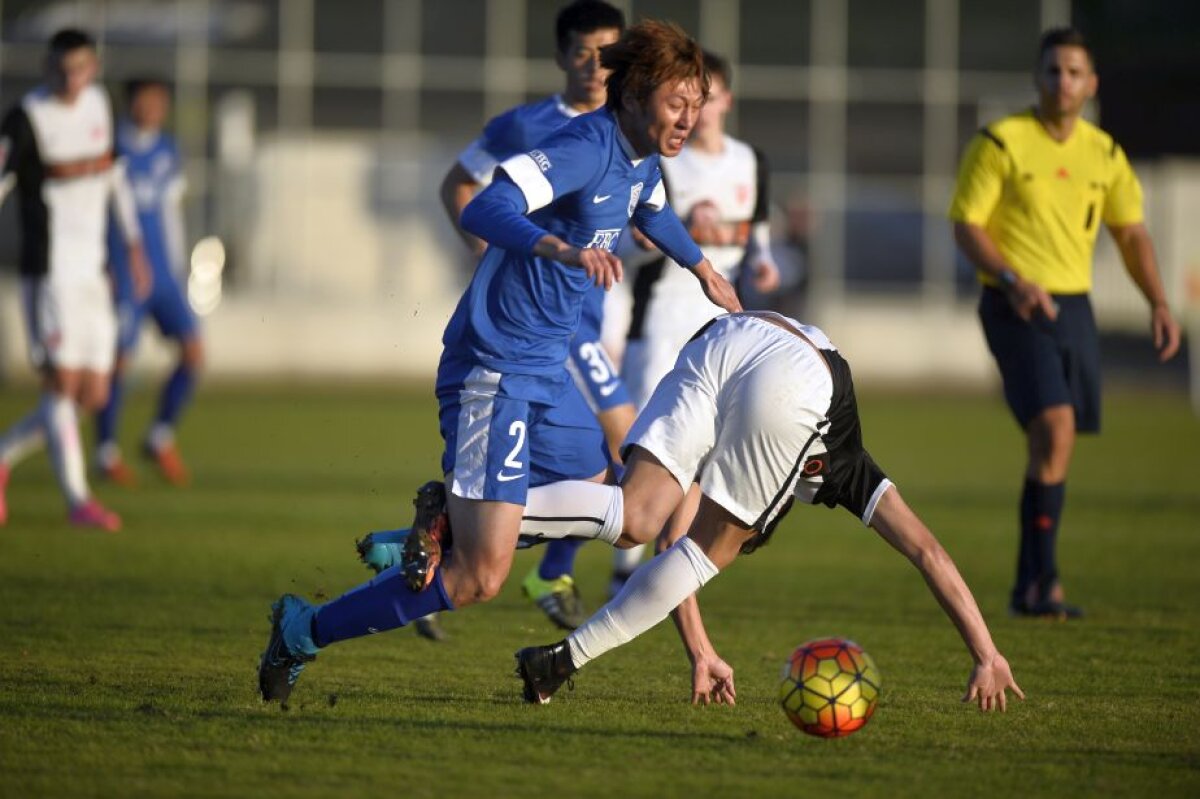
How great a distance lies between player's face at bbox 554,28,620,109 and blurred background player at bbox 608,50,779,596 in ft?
2.88

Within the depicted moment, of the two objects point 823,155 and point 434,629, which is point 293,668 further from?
point 823,155

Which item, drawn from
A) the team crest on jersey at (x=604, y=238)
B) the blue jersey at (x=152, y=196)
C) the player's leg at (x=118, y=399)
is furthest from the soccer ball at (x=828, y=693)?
the blue jersey at (x=152, y=196)

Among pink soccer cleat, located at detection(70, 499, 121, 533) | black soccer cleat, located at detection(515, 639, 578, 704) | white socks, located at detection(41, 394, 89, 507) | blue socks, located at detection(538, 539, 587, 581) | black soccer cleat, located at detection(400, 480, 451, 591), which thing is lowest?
pink soccer cleat, located at detection(70, 499, 121, 533)

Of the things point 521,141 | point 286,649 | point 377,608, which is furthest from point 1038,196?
point 286,649

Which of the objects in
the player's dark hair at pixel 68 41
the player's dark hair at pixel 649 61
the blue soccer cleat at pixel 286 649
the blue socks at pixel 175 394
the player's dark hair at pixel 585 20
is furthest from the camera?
the blue socks at pixel 175 394

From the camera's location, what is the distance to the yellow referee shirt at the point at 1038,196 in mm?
9156

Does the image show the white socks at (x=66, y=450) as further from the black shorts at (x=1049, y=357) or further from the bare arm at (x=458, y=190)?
the black shorts at (x=1049, y=357)

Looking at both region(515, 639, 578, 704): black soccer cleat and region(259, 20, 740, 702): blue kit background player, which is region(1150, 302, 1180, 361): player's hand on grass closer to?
region(259, 20, 740, 702): blue kit background player

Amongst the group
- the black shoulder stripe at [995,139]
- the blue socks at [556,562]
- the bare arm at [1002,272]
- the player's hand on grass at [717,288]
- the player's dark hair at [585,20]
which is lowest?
the blue socks at [556,562]

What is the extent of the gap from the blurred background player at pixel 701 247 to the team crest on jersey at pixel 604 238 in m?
2.66

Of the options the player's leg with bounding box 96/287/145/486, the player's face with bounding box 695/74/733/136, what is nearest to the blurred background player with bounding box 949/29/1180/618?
the player's face with bounding box 695/74/733/136

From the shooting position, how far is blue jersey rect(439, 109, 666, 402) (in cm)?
617

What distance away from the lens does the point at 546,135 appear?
830 centimetres

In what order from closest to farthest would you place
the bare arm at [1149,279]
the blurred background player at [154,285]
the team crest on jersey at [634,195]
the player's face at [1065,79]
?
the team crest on jersey at [634,195] → the player's face at [1065,79] → the bare arm at [1149,279] → the blurred background player at [154,285]
